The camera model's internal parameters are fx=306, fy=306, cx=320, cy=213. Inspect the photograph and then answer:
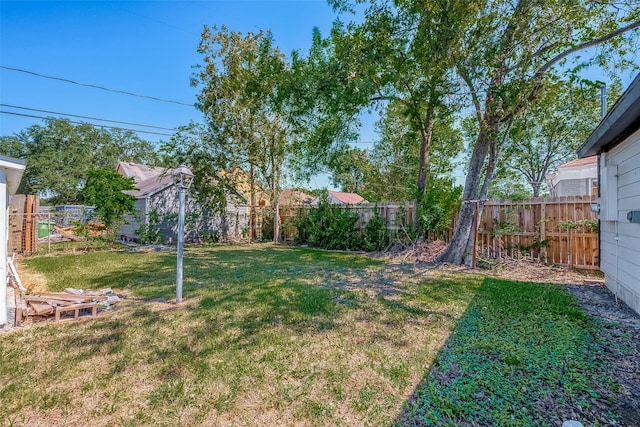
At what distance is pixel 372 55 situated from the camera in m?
7.06

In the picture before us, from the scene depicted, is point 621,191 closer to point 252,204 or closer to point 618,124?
point 618,124

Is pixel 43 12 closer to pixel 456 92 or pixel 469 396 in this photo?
pixel 456 92

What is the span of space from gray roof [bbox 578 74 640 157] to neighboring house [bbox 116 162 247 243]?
1133 cm

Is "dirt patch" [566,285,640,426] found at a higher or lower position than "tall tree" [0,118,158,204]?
lower

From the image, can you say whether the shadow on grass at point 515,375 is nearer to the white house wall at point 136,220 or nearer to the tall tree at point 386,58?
the tall tree at point 386,58

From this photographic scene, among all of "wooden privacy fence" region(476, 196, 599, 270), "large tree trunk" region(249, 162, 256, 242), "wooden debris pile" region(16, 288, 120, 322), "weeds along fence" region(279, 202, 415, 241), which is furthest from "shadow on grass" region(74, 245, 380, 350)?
"large tree trunk" region(249, 162, 256, 242)

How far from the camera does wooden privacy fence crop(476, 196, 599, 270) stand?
6859mm

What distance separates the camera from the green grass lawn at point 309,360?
2070 millimetres

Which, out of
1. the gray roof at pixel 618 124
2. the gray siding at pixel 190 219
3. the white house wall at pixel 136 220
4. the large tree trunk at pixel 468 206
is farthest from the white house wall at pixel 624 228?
the white house wall at pixel 136 220

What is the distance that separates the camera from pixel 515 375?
2.49m

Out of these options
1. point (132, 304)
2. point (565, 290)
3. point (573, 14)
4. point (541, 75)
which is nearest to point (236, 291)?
point (132, 304)

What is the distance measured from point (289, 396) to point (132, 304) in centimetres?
333

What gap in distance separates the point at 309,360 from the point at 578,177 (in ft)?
46.2

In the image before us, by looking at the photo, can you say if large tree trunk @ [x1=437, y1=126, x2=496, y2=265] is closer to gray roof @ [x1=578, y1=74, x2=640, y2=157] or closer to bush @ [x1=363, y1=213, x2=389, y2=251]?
bush @ [x1=363, y1=213, x2=389, y2=251]
